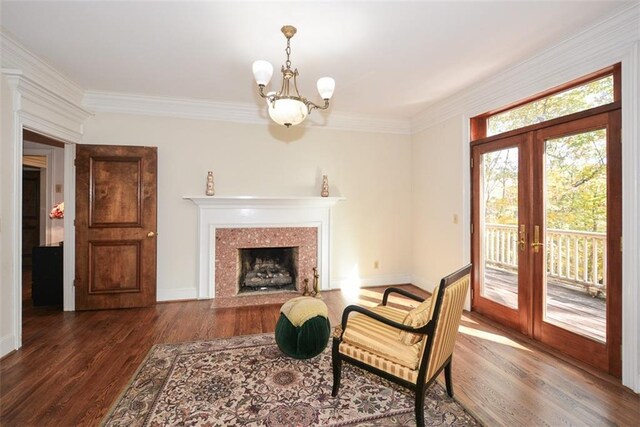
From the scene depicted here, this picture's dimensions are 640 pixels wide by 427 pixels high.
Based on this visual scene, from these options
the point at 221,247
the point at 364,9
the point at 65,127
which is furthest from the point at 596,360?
the point at 65,127

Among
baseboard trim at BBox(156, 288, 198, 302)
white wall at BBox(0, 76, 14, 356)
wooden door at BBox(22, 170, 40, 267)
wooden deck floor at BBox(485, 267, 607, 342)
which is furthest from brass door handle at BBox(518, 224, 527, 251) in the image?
wooden door at BBox(22, 170, 40, 267)

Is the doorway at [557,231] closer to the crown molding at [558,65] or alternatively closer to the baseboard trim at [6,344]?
the crown molding at [558,65]

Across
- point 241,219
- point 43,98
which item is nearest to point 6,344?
point 43,98

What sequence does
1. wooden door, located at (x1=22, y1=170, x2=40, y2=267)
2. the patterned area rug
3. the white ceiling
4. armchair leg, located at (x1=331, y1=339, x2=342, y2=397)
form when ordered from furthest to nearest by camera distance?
wooden door, located at (x1=22, y1=170, x2=40, y2=267)
the white ceiling
armchair leg, located at (x1=331, y1=339, x2=342, y2=397)
the patterned area rug

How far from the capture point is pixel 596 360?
2.41 meters

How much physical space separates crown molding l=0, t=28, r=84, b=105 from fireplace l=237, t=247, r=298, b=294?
284 centimetres

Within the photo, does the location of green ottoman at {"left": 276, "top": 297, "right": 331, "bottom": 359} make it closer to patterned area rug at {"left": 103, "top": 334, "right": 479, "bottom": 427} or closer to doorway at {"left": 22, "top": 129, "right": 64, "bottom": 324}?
patterned area rug at {"left": 103, "top": 334, "right": 479, "bottom": 427}

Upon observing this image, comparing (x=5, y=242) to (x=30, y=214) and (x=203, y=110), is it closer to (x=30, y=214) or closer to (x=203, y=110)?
(x=203, y=110)

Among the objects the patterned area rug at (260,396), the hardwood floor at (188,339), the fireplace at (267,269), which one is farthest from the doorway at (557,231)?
the fireplace at (267,269)

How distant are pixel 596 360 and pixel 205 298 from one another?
4.31 m

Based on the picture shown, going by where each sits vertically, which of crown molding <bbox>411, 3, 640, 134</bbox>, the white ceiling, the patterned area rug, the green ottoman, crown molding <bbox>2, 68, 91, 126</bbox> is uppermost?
the white ceiling

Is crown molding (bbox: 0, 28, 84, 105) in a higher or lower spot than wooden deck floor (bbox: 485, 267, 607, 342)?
higher

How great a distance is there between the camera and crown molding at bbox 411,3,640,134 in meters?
2.19

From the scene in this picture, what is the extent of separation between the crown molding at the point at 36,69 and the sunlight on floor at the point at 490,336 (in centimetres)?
502
